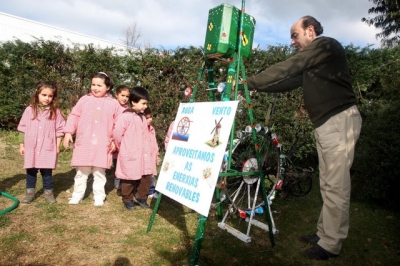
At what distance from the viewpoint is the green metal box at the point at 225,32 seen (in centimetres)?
287

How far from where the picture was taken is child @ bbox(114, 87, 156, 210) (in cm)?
382

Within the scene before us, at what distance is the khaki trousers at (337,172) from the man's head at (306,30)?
0.79 metres

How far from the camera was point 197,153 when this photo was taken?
257 centimetres

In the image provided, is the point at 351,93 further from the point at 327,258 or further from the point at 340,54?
the point at 327,258

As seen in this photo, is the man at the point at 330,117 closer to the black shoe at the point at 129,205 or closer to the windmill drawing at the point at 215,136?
the windmill drawing at the point at 215,136

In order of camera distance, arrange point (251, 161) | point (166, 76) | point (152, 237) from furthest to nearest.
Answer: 1. point (166, 76)
2. point (251, 161)
3. point (152, 237)

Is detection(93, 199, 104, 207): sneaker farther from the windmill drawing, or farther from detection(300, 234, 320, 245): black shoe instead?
detection(300, 234, 320, 245): black shoe

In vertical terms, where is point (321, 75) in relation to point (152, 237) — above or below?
above

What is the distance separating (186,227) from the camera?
347cm

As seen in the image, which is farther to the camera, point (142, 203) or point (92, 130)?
point (142, 203)

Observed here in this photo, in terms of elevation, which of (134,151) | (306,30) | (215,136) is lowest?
(134,151)

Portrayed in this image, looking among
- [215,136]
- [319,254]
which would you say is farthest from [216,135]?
[319,254]

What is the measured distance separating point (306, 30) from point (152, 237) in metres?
2.60

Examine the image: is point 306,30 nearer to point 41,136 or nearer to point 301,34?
point 301,34
